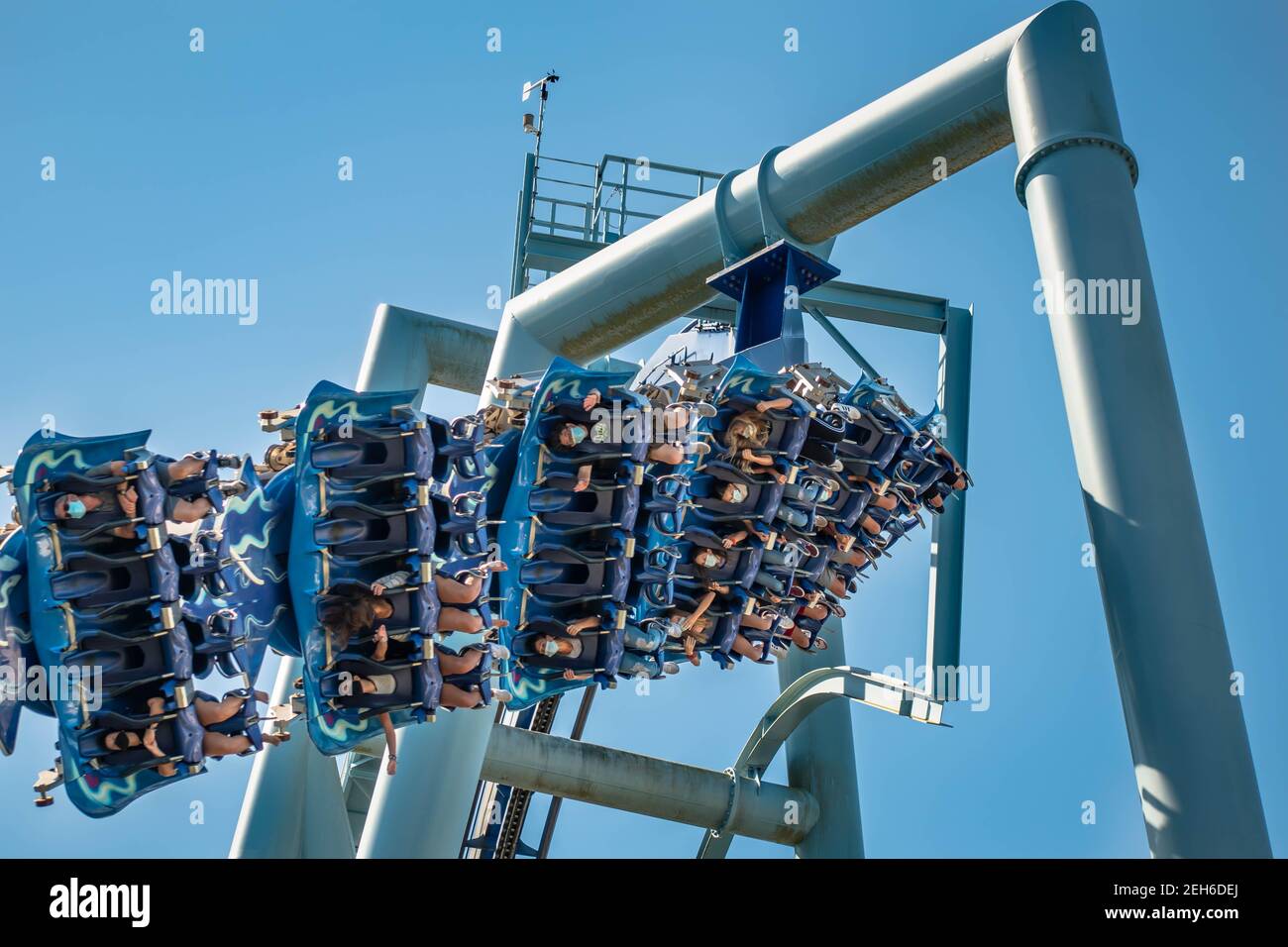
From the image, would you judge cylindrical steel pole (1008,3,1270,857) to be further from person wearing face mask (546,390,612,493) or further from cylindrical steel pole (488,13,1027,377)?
person wearing face mask (546,390,612,493)

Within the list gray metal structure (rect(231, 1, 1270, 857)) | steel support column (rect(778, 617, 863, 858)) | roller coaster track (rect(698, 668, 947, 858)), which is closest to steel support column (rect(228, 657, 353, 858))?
gray metal structure (rect(231, 1, 1270, 857))

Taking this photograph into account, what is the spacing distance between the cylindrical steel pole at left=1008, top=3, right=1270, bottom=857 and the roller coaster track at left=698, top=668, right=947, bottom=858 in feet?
10.5

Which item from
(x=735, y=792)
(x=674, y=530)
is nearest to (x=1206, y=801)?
(x=674, y=530)

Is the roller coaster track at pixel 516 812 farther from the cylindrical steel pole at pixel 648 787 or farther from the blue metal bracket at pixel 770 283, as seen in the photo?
the blue metal bracket at pixel 770 283

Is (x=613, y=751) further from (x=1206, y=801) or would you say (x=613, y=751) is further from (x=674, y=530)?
(x=1206, y=801)

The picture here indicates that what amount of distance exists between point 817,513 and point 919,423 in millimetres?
1076

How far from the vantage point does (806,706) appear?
13.6 meters

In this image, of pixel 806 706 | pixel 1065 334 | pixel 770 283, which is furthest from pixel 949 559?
pixel 806 706

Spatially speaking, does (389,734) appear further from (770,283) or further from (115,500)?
(770,283)

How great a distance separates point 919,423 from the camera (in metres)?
9.43

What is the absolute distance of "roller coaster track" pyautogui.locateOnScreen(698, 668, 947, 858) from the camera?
11352 mm

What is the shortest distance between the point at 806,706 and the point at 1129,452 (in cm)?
602
